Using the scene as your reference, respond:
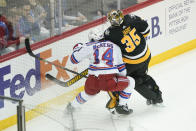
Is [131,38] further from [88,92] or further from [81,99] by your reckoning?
[81,99]

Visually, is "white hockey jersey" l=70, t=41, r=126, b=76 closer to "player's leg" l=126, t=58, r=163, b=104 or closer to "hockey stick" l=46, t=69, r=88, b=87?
"player's leg" l=126, t=58, r=163, b=104

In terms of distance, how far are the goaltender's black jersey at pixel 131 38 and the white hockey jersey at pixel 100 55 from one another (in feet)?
Result: 0.25

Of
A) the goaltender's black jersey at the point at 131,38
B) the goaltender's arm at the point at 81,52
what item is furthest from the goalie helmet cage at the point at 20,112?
the goaltender's black jersey at the point at 131,38

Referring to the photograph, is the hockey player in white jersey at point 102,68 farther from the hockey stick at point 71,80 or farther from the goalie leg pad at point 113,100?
the hockey stick at point 71,80

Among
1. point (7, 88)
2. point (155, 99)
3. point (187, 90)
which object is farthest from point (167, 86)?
point (7, 88)

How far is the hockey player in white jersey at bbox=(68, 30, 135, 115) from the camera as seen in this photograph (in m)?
4.56

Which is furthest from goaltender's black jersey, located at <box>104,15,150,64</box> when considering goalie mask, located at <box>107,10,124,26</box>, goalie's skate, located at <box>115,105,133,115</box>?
goalie's skate, located at <box>115,105,133,115</box>

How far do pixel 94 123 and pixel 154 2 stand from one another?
87.9 inches

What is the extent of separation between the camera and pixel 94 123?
453cm

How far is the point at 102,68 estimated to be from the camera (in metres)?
4.61

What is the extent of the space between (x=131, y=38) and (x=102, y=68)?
1.32 feet

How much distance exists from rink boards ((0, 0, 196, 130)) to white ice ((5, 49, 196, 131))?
30 cm

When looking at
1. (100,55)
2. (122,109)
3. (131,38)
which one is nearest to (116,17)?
(131,38)

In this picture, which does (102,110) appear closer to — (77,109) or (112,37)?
(77,109)
